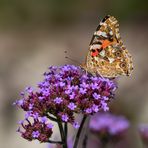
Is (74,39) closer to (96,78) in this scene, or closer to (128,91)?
(128,91)

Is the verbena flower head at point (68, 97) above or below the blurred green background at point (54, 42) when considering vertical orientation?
below

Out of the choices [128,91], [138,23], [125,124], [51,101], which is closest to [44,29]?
[138,23]

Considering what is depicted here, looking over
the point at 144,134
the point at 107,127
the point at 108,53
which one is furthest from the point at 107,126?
the point at 108,53

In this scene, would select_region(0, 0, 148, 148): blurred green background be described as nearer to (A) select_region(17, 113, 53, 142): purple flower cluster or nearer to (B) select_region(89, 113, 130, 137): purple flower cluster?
(B) select_region(89, 113, 130, 137): purple flower cluster

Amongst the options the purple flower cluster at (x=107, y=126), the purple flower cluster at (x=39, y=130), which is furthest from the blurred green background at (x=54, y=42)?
the purple flower cluster at (x=39, y=130)

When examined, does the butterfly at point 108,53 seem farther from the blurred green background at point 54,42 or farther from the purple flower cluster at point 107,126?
the blurred green background at point 54,42

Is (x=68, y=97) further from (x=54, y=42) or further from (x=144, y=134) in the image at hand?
(x=54, y=42)

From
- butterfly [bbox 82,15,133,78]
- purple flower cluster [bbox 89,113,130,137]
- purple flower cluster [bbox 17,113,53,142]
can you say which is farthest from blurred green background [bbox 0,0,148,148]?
purple flower cluster [bbox 17,113,53,142]
